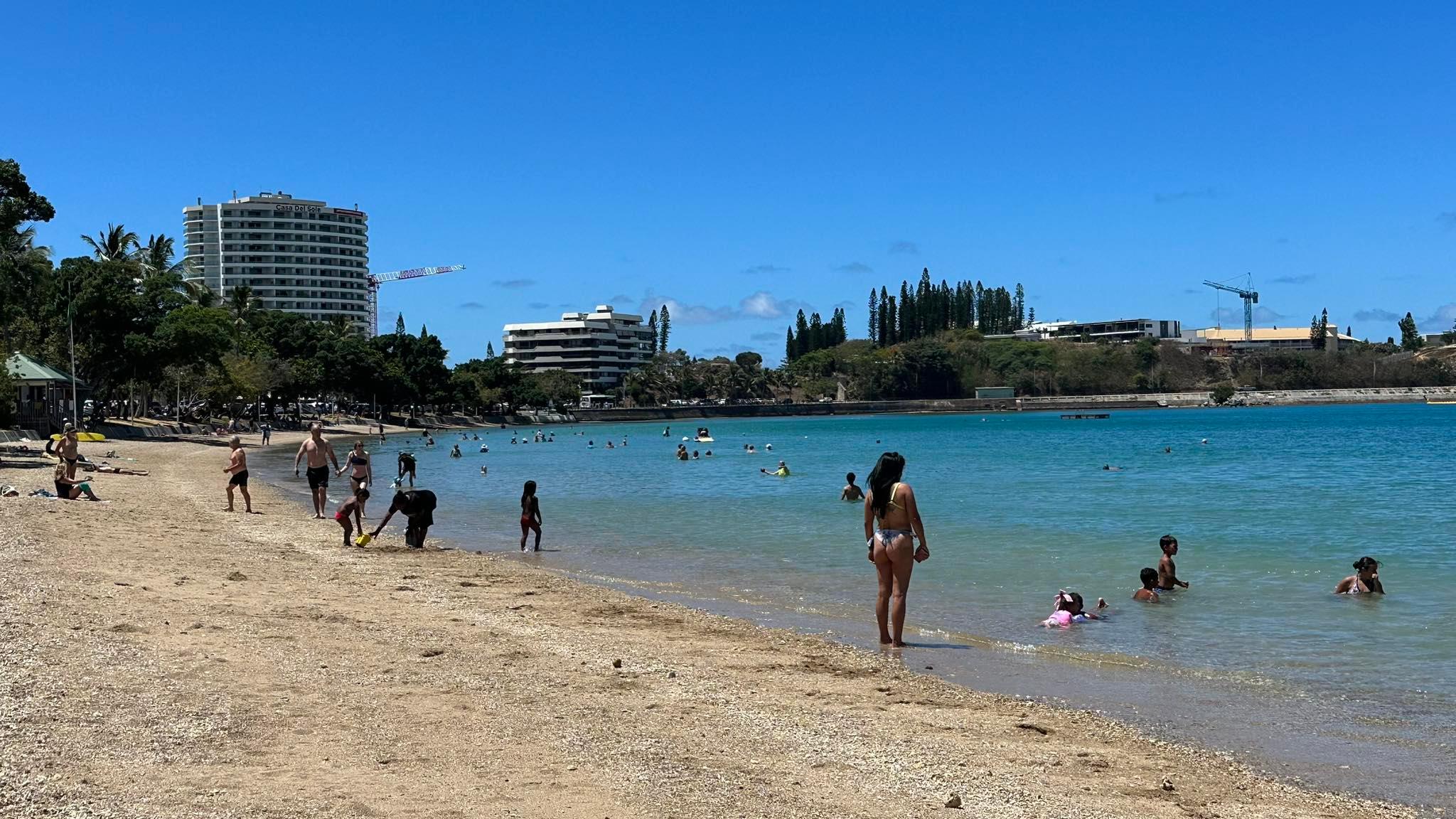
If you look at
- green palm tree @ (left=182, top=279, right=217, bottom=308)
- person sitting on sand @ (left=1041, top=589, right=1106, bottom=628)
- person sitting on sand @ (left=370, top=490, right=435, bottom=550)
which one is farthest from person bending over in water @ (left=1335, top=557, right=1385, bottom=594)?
green palm tree @ (left=182, top=279, right=217, bottom=308)

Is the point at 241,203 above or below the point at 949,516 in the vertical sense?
above

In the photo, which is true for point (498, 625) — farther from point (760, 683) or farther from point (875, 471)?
point (875, 471)

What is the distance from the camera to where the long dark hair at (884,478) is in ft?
33.8

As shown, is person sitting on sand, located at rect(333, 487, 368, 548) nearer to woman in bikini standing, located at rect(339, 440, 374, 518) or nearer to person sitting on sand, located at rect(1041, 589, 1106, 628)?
woman in bikini standing, located at rect(339, 440, 374, 518)

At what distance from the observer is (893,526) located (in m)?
10.6

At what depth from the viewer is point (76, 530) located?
16.9 meters

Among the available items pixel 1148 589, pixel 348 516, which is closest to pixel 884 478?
pixel 1148 589

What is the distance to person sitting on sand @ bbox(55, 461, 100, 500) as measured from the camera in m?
21.9

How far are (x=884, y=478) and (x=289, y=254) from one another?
190 m

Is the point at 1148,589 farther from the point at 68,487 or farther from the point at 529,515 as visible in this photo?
the point at 68,487

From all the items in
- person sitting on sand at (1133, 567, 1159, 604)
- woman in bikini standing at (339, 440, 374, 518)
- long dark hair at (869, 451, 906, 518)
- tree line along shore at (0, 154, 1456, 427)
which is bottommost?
person sitting on sand at (1133, 567, 1159, 604)

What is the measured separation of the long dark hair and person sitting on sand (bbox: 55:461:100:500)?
17.6 m

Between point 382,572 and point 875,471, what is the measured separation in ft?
25.5

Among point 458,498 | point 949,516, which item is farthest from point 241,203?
point 949,516
